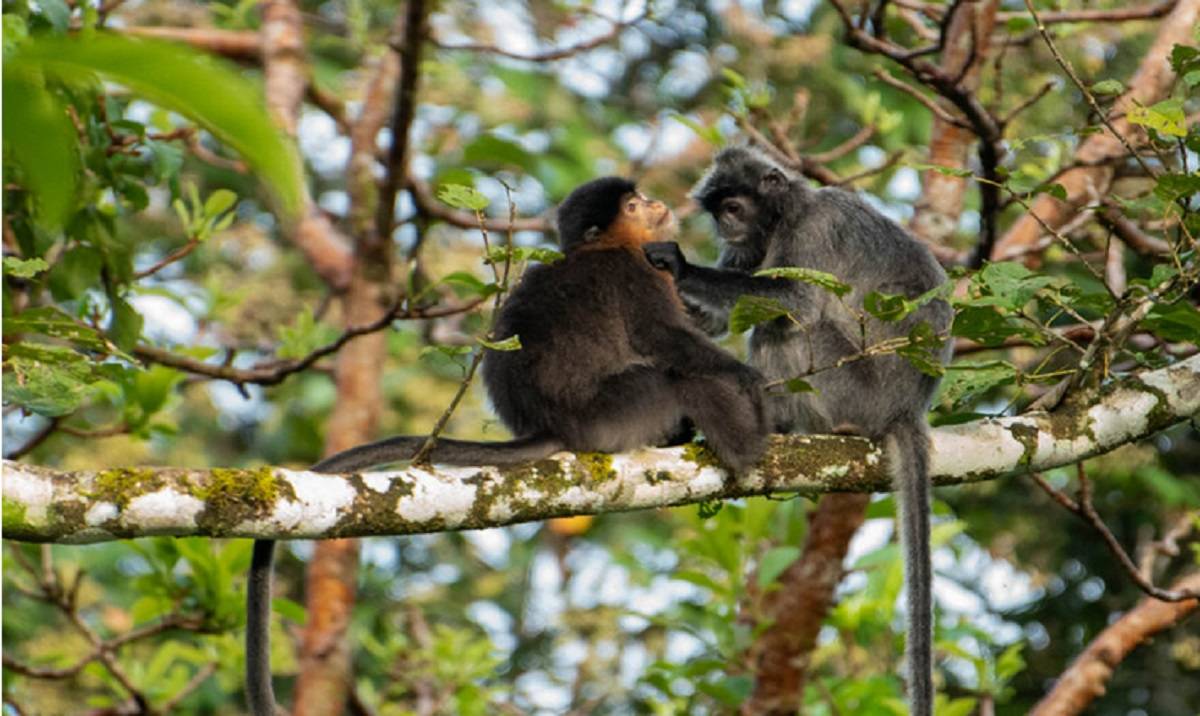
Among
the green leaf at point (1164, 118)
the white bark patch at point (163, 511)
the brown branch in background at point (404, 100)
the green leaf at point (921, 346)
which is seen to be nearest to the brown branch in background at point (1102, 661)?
the green leaf at point (921, 346)

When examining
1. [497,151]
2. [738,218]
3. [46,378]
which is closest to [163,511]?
[46,378]

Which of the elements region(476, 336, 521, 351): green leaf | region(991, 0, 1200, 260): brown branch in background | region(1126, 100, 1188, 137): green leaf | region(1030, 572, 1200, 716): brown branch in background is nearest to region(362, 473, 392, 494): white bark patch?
region(476, 336, 521, 351): green leaf

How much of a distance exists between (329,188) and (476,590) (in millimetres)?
3072

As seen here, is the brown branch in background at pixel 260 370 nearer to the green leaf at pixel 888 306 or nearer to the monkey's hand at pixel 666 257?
the monkey's hand at pixel 666 257

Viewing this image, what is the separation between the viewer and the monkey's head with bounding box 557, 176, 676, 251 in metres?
3.75

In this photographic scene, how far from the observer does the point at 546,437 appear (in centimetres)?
328

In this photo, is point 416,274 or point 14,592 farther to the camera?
point 14,592

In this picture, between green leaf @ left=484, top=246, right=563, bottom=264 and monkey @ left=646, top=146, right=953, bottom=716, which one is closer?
green leaf @ left=484, top=246, right=563, bottom=264

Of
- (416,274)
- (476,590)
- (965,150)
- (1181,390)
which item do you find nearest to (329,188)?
(476,590)

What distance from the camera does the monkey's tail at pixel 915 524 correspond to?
3.09 metres

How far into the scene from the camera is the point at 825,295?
4070 mm

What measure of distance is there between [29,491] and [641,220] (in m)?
2.01

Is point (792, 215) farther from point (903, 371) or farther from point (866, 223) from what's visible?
point (903, 371)

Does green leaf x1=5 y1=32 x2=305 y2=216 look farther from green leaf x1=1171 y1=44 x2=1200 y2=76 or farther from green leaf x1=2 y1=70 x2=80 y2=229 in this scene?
green leaf x1=1171 y1=44 x2=1200 y2=76
